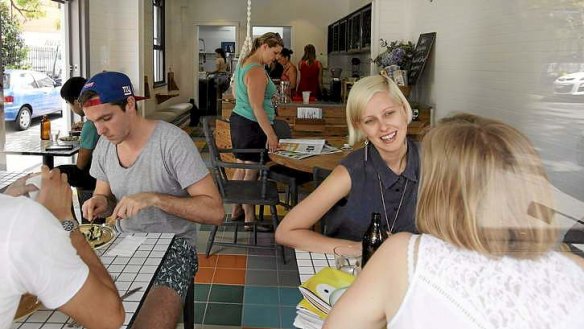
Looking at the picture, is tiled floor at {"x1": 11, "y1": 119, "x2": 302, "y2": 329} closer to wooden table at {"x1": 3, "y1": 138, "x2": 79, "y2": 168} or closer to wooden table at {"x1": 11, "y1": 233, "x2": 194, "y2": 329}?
wooden table at {"x1": 3, "y1": 138, "x2": 79, "y2": 168}

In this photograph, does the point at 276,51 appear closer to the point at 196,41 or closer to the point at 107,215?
the point at 107,215

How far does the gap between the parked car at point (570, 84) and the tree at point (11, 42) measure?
423 centimetres

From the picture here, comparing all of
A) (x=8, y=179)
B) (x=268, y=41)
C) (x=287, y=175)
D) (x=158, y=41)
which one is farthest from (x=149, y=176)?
(x=158, y=41)

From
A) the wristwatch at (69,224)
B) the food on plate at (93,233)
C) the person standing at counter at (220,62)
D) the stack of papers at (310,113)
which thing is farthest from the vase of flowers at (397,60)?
the person standing at counter at (220,62)

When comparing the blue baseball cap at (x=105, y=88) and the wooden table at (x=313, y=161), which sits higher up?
the blue baseball cap at (x=105, y=88)

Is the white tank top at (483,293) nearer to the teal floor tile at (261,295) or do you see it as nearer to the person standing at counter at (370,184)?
the person standing at counter at (370,184)

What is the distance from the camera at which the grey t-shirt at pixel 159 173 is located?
209cm

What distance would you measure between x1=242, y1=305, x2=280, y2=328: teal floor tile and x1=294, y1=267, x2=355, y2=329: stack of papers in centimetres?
150

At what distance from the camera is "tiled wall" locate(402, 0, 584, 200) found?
279cm

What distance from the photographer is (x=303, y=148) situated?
12.4ft

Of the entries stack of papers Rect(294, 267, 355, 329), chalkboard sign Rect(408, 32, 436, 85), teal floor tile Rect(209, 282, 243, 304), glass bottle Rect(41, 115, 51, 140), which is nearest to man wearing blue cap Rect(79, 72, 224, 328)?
stack of papers Rect(294, 267, 355, 329)

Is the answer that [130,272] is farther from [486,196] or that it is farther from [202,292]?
[202,292]

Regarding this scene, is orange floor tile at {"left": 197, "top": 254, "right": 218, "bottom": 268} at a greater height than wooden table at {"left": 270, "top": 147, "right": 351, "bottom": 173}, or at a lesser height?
lesser

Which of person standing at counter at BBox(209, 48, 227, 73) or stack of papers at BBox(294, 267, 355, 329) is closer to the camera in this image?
stack of papers at BBox(294, 267, 355, 329)
